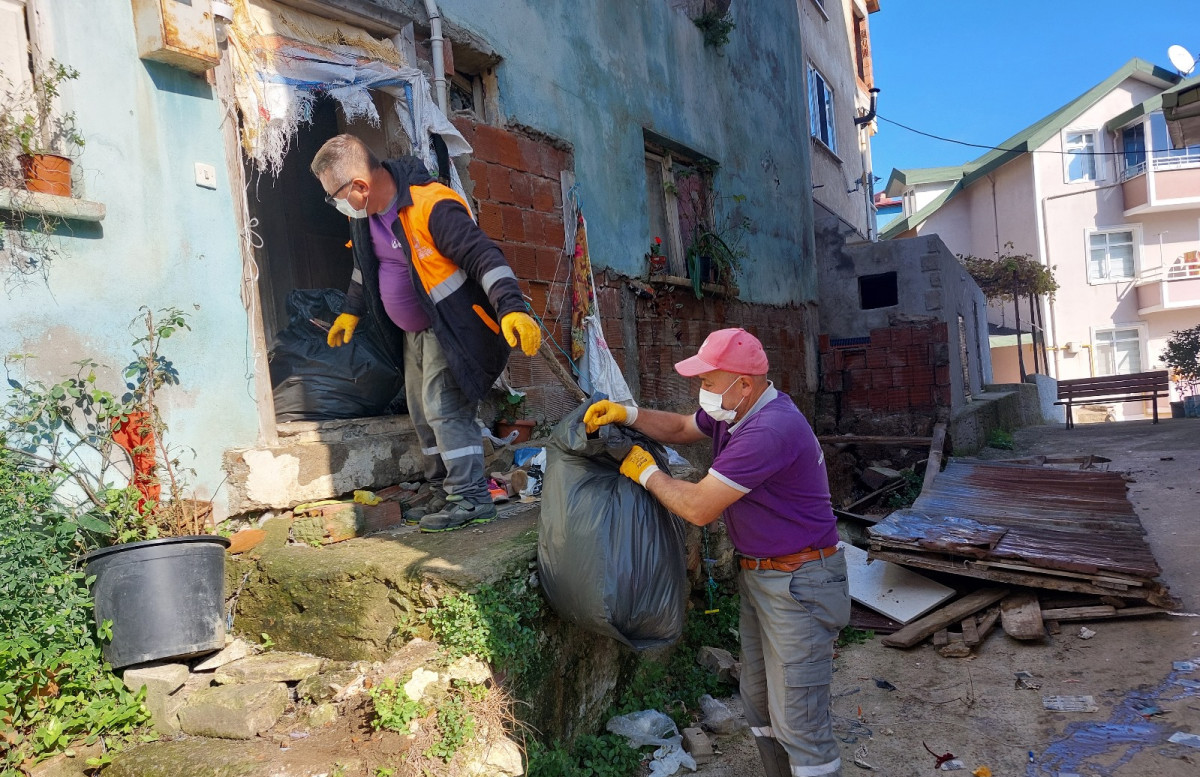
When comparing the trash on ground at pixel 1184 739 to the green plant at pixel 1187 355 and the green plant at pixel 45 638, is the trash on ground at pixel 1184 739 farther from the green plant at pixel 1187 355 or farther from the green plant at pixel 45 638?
the green plant at pixel 1187 355

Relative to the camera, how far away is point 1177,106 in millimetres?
6172

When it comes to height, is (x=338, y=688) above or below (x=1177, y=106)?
below

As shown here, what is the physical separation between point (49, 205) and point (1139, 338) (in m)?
23.7

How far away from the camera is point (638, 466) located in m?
2.64

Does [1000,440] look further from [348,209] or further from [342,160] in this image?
[342,160]

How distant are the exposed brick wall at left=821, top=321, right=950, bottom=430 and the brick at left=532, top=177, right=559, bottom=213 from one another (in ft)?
18.9

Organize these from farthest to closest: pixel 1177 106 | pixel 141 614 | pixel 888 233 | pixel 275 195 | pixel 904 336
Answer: pixel 888 233, pixel 904 336, pixel 1177 106, pixel 275 195, pixel 141 614

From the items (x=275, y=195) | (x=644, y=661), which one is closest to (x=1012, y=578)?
(x=644, y=661)

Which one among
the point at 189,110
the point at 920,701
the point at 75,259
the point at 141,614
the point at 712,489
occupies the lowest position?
the point at 920,701

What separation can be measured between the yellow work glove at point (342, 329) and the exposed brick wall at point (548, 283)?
3.72 feet

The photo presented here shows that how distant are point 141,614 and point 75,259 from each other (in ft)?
4.38

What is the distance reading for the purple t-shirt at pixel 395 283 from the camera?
10.9ft

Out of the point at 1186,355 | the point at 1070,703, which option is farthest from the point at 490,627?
the point at 1186,355

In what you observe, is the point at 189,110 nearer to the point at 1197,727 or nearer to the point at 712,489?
the point at 712,489
